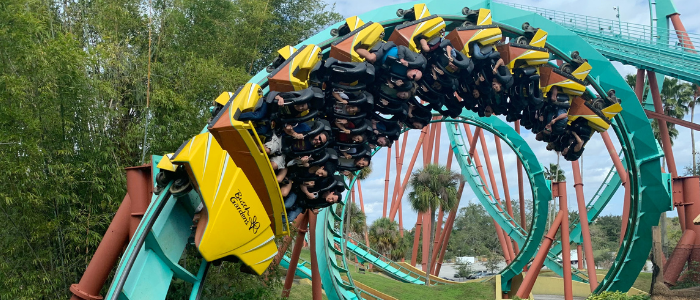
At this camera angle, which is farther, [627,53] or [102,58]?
[627,53]

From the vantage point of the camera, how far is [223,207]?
15.9 ft

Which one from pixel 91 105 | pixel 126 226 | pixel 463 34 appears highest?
pixel 463 34

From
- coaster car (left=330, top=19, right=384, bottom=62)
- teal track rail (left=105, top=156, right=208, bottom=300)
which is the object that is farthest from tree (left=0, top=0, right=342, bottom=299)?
coaster car (left=330, top=19, right=384, bottom=62)

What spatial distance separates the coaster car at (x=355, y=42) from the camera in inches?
238

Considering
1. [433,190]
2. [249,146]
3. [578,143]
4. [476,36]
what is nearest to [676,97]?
[433,190]

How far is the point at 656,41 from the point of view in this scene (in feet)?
37.4

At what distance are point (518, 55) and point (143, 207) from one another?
4951 millimetres

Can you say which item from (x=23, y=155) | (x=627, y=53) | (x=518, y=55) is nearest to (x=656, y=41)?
(x=627, y=53)

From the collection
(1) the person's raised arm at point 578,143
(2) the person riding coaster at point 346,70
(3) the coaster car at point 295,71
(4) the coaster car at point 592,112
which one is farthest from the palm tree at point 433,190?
(3) the coaster car at point 295,71

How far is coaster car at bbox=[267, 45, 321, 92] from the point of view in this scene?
217 inches

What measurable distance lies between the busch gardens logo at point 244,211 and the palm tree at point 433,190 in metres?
11.0

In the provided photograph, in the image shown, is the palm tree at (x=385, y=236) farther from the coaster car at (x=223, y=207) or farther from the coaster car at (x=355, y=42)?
the coaster car at (x=223, y=207)

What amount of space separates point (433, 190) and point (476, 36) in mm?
9575

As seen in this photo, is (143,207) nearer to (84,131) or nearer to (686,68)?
(84,131)
